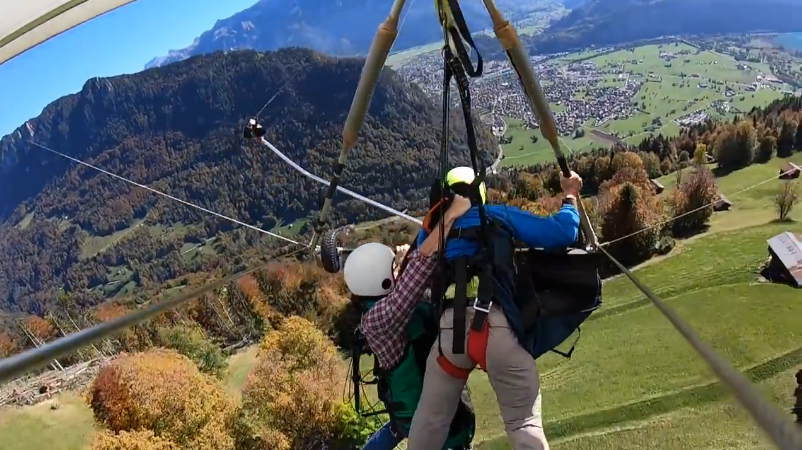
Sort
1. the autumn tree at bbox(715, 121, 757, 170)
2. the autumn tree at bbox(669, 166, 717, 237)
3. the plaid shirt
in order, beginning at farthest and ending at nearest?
1. the autumn tree at bbox(715, 121, 757, 170)
2. the autumn tree at bbox(669, 166, 717, 237)
3. the plaid shirt

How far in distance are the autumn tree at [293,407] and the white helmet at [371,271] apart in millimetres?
16198

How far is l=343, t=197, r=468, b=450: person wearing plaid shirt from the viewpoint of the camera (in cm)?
302

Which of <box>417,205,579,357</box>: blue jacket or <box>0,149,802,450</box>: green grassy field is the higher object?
<box>417,205,579,357</box>: blue jacket

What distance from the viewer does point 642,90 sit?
103 m

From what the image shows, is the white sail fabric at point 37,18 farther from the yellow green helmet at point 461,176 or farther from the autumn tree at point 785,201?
the autumn tree at point 785,201

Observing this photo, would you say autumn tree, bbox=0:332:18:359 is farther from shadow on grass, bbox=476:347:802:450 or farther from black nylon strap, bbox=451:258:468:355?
black nylon strap, bbox=451:258:468:355

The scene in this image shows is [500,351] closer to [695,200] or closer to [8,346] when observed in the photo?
[695,200]

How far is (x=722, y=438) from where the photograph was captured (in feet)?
59.1

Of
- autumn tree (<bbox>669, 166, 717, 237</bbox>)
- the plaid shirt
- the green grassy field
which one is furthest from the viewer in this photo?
autumn tree (<bbox>669, 166, 717, 237</bbox>)

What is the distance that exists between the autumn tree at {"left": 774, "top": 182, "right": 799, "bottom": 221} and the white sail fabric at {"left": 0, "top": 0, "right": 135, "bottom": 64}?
45384 mm

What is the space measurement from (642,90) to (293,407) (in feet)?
329

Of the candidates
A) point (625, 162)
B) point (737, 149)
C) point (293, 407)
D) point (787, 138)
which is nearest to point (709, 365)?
point (293, 407)

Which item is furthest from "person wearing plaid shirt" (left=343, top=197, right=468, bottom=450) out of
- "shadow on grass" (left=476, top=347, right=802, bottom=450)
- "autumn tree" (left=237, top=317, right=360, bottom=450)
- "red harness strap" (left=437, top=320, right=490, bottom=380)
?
"shadow on grass" (left=476, top=347, right=802, bottom=450)

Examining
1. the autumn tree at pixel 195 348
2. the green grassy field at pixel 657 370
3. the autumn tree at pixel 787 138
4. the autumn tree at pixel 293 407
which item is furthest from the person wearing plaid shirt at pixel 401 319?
the autumn tree at pixel 787 138
